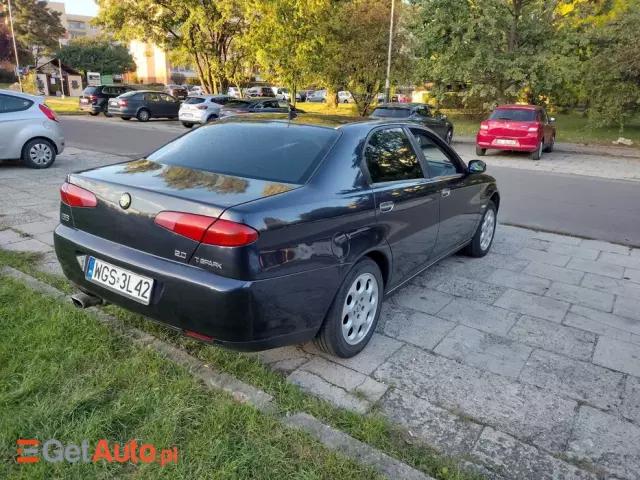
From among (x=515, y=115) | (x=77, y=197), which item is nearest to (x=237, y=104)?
(x=515, y=115)

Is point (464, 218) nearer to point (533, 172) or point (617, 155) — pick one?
point (533, 172)

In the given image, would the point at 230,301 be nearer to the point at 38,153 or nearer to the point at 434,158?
the point at 434,158

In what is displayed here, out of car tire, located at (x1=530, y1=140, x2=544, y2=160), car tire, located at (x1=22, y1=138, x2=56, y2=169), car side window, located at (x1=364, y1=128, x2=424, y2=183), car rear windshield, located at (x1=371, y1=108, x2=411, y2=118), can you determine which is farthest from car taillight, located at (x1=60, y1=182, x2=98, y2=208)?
car tire, located at (x1=530, y1=140, x2=544, y2=160)

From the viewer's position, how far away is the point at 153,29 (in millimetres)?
28906

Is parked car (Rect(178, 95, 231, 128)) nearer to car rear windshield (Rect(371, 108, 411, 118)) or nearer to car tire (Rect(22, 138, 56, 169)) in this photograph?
car rear windshield (Rect(371, 108, 411, 118))

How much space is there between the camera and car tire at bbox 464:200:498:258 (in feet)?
17.8

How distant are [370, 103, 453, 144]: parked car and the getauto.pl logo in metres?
14.0

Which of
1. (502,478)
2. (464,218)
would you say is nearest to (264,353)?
(502,478)

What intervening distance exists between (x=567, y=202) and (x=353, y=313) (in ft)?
24.3

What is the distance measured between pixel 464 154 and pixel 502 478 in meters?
15.0

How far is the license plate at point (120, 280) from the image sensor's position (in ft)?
9.00

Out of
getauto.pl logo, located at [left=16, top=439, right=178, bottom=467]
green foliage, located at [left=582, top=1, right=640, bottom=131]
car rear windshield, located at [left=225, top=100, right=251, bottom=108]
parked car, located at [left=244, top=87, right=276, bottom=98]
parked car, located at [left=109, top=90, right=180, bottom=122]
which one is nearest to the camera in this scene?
getauto.pl logo, located at [left=16, top=439, right=178, bottom=467]

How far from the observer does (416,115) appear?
1712 centimetres

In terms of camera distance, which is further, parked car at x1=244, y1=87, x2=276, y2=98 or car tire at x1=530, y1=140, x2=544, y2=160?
parked car at x1=244, y1=87, x2=276, y2=98
